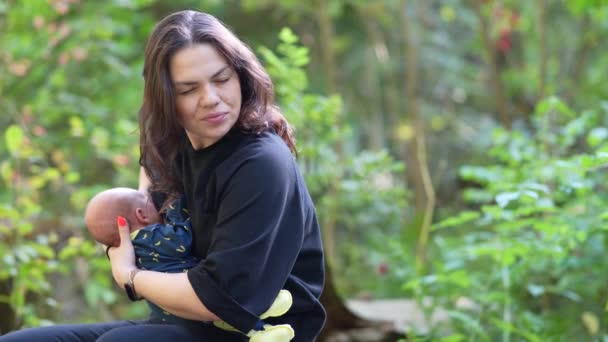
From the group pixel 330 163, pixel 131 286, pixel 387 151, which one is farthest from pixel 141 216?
pixel 387 151

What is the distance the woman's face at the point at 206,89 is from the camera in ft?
6.52

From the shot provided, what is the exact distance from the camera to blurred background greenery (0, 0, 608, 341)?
3326 mm

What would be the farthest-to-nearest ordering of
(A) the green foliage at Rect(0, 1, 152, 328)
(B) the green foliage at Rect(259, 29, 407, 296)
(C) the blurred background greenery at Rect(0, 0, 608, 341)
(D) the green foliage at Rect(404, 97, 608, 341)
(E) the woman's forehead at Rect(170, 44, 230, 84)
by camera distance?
(A) the green foliage at Rect(0, 1, 152, 328)
(B) the green foliage at Rect(259, 29, 407, 296)
(C) the blurred background greenery at Rect(0, 0, 608, 341)
(D) the green foliage at Rect(404, 97, 608, 341)
(E) the woman's forehead at Rect(170, 44, 230, 84)

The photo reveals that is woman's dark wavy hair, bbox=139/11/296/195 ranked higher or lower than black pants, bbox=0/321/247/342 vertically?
higher

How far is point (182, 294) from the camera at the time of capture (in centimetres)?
192

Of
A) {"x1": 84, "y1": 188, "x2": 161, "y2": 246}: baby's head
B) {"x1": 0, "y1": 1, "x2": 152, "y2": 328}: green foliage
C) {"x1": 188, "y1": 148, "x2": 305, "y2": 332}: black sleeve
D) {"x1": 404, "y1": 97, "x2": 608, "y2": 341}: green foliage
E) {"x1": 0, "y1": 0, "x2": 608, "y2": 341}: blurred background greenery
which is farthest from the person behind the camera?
{"x1": 0, "y1": 1, "x2": 152, "y2": 328}: green foliage

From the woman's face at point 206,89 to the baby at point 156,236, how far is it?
0.91 feet

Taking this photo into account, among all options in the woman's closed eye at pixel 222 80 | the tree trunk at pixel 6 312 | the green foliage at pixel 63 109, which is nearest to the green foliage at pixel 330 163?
the green foliage at pixel 63 109

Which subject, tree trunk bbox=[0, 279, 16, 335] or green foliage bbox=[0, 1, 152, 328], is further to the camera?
green foliage bbox=[0, 1, 152, 328]

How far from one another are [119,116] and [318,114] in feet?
6.79

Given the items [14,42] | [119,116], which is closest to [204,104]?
[14,42]

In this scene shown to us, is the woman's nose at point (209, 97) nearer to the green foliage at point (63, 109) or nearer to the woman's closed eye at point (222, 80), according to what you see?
the woman's closed eye at point (222, 80)

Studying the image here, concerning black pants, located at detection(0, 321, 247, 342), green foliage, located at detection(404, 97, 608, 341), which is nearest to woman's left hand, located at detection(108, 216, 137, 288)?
black pants, located at detection(0, 321, 247, 342)

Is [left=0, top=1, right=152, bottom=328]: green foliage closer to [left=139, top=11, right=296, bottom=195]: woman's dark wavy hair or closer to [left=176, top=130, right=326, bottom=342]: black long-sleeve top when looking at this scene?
[left=139, top=11, right=296, bottom=195]: woman's dark wavy hair
